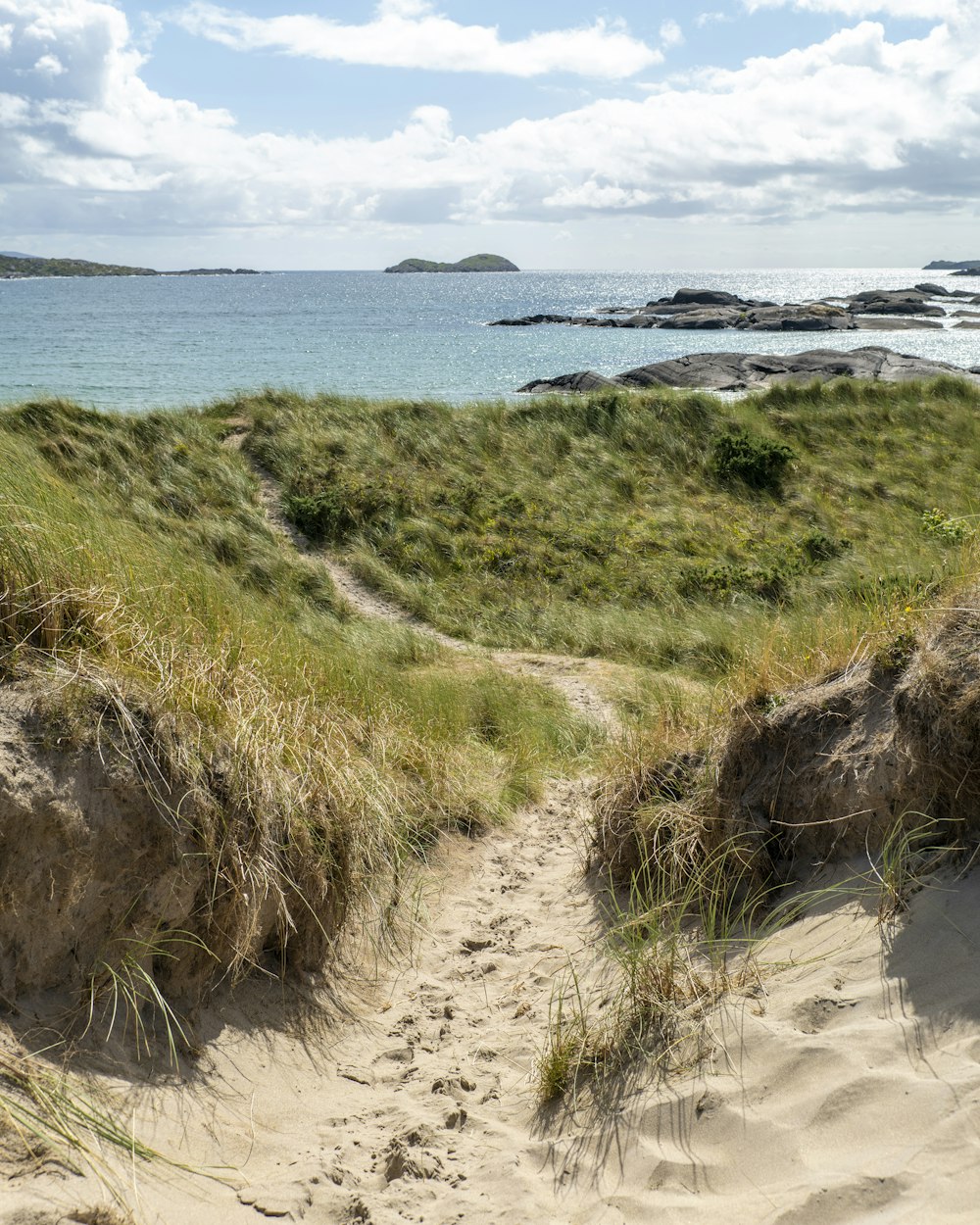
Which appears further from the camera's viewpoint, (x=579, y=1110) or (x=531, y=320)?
(x=531, y=320)

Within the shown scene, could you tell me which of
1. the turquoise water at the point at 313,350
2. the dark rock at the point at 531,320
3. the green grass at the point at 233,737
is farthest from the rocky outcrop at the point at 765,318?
the green grass at the point at 233,737

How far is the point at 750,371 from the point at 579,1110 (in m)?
36.1

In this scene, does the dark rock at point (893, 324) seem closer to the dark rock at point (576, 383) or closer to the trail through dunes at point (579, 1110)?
the dark rock at point (576, 383)

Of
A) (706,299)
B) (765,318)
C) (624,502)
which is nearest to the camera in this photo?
(624,502)

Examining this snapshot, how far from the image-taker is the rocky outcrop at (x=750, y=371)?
33281mm

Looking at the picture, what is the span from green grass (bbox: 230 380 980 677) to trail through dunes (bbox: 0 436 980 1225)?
266 inches

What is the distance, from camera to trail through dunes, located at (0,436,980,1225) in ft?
9.59

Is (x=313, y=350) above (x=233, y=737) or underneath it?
above

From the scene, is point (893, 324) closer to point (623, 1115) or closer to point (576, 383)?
point (576, 383)

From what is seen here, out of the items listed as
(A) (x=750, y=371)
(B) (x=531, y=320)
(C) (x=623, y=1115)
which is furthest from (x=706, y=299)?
(C) (x=623, y=1115)

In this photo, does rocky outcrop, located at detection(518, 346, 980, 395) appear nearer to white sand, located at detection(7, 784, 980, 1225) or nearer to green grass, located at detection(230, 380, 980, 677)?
green grass, located at detection(230, 380, 980, 677)

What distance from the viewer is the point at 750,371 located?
36.8m

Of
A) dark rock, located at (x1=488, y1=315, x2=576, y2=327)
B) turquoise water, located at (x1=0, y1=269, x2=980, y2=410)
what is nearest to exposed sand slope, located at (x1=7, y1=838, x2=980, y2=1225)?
turquoise water, located at (x1=0, y1=269, x2=980, y2=410)

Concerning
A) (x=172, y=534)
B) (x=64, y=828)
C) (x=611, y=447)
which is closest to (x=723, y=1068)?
(x=64, y=828)
